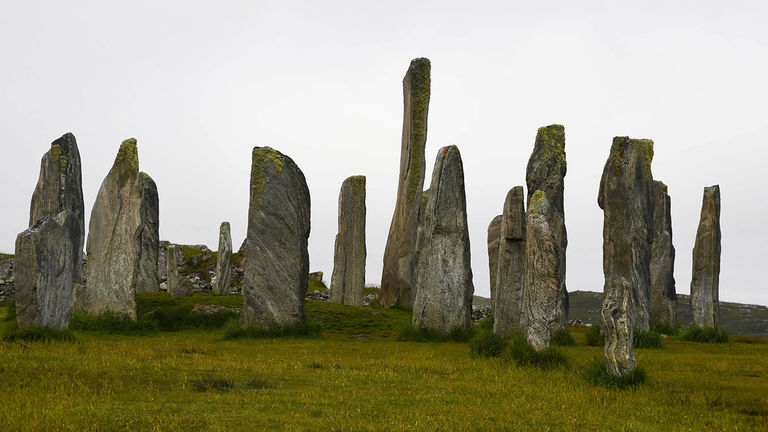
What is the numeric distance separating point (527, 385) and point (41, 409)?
684 cm

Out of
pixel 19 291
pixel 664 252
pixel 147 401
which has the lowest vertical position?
pixel 147 401

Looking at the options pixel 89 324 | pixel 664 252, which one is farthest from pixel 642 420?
pixel 664 252

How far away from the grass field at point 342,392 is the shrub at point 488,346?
0.81ft

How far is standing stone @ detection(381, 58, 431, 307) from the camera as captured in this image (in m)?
28.7

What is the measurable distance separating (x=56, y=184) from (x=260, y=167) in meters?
7.07

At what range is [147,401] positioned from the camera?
876 cm

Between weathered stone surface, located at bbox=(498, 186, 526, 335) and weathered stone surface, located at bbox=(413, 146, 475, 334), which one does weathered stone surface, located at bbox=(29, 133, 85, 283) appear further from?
A: weathered stone surface, located at bbox=(498, 186, 526, 335)

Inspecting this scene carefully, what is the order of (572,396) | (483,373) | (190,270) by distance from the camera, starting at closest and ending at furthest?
(572,396) < (483,373) < (190,270)

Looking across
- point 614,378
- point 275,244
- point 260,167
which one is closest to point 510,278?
point 275,244

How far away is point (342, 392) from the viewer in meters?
9.91

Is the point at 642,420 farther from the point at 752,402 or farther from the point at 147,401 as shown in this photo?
the point at 147,401

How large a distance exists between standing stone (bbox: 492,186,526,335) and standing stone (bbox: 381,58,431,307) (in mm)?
10039

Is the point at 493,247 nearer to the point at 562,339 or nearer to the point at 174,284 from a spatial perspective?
the point at 562,339

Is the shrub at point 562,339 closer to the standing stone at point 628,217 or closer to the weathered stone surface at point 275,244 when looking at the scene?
the standing stone at point 628,217
